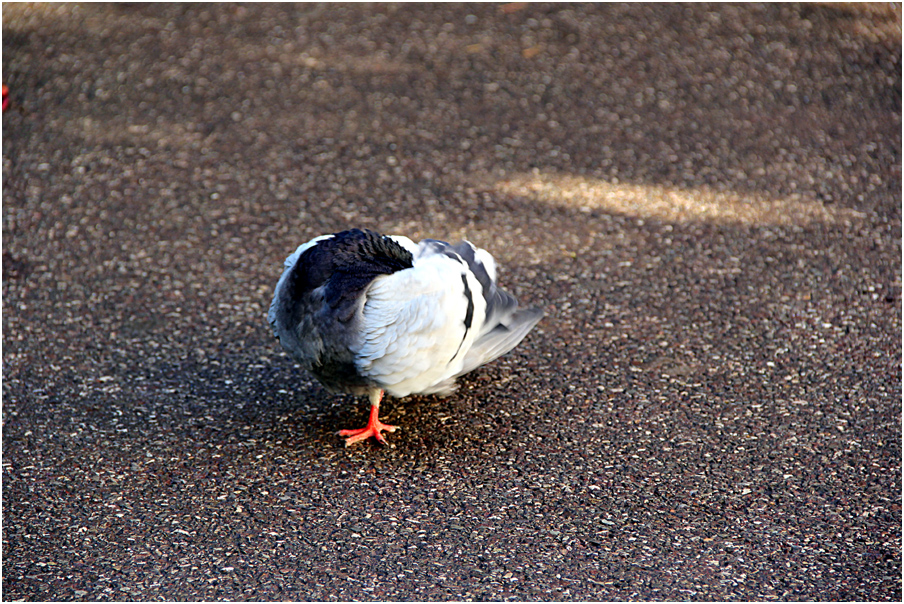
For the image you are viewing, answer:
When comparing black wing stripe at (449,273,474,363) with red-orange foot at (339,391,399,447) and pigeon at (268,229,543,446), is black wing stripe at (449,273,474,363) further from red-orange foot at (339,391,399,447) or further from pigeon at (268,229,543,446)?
red-orange foot at (339,391,399,447)

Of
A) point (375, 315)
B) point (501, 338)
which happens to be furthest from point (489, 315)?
point (375, 315)

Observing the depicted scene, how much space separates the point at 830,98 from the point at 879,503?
3.80m

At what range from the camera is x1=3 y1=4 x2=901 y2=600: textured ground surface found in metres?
2.89

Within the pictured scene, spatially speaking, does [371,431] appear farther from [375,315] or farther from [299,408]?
[375,315]

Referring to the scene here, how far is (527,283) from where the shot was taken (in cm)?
437

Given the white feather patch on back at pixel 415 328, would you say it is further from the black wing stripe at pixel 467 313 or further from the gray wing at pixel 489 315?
the gray wing at pixel 489 315

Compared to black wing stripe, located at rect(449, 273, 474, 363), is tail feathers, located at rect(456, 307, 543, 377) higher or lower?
lower

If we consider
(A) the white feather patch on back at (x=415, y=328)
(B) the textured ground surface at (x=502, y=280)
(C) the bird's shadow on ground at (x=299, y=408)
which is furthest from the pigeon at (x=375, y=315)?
(B) the textured ground surface at (x=502, y=280)

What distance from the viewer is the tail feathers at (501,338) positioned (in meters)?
3.40

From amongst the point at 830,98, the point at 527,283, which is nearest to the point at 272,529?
the point at 527,283

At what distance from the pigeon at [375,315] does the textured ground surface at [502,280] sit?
341 mm

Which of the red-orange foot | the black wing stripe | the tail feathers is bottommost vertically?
the red-orange foot

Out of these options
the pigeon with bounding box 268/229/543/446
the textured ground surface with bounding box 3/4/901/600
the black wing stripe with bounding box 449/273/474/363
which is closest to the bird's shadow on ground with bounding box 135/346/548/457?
the textured ground surface with bounding box 3/4/901/600

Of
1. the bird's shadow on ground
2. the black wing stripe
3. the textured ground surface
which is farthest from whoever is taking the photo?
the bird's shadow on ground
